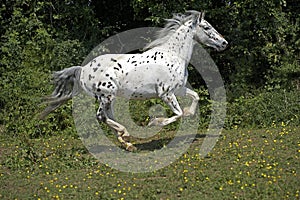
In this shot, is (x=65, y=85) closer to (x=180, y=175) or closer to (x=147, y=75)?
(x=147, y=75)

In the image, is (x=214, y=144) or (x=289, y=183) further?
(x=214, y=144)

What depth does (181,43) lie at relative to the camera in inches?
350

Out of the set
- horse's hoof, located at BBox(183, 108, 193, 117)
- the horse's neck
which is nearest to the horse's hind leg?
horse's hoof, located at BBox(183, 108, 193, 117)

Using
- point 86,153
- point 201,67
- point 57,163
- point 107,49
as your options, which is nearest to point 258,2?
point 201,67

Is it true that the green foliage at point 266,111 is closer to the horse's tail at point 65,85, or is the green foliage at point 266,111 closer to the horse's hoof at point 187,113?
the horse's hoof at point 187,113

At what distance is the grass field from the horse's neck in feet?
5.87

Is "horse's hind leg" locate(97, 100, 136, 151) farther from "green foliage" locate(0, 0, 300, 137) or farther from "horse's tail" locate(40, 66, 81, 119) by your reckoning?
"green foliage" locate(0, 0, 300, 137)

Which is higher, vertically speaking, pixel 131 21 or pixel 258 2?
pixel 258 2

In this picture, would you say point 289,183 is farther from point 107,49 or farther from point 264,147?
point 107,49

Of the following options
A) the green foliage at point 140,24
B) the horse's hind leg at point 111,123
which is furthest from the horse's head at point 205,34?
the green foliage at point 140,24

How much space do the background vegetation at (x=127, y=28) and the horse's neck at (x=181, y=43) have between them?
116 inches

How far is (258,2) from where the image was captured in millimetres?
13305

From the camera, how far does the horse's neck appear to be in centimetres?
884

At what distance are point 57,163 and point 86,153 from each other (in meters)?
0.95
